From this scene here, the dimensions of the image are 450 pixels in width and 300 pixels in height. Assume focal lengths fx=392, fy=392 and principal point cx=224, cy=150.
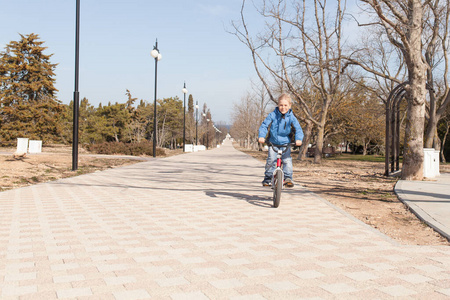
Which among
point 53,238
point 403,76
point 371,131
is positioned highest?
point 403,76

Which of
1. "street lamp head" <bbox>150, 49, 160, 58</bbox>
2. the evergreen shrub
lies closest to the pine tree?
the evergreen shrub

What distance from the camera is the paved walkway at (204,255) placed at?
2.96 meters

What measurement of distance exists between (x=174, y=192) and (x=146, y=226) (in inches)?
139

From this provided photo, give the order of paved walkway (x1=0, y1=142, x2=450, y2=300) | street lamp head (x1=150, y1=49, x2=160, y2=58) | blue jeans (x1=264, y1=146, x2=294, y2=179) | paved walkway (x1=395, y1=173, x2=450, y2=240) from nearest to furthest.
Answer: paved walkway (x1=0, y1=142, x2=450, y2=300) → paved walkway (x1=395, y1=173, x2=450, y2=240) → blue jeans (x1=264, y1=146, x2=294, y2=179) → street lamp head (x1=150, y1=49, x2=160, y2=58)

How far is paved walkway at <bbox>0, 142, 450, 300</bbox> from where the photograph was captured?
117 inches

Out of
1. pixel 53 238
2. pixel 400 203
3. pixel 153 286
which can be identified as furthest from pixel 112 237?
pixel 400 203

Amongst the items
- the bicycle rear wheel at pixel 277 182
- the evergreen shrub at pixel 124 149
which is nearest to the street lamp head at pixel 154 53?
the evergreen shrub at pixel 124 149

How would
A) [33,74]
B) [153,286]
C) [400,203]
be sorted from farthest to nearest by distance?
[33,74] < [400,203] < [153,286]

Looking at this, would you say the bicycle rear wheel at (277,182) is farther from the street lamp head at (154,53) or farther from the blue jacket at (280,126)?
the street lamp head at (154,53)

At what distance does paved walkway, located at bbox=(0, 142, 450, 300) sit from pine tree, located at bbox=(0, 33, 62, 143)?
98.4 ft

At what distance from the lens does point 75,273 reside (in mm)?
3316

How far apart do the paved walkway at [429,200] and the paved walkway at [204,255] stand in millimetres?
1069

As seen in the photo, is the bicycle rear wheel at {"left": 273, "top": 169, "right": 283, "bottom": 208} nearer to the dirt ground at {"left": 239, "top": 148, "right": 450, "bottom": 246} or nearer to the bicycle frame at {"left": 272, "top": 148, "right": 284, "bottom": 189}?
the bicycle frame at {"left": 272, "top": 148, "right": 284, "bottom": 189}

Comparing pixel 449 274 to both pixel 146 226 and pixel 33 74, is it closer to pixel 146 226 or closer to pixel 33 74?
pixel 146 226
